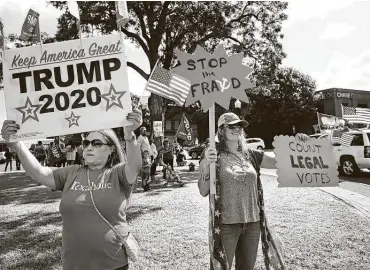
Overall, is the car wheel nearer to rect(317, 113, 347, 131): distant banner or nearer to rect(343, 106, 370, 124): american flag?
rect(343, 106, 370, 124): american flag

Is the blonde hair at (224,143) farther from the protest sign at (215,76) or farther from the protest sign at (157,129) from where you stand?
the protest sign at (157,129)

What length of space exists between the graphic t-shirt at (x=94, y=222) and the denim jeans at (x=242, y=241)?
981 millimetres

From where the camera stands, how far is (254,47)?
19281mm

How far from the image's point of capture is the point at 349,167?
14234mm

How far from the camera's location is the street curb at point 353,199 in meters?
7.68

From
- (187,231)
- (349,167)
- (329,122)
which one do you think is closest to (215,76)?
(329,122)

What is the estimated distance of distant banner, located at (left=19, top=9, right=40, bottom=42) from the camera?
300 centimetres

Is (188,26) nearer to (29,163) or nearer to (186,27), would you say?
(186,27)

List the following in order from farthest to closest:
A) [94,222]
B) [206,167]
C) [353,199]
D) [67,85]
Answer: [353,199], [206,167], [67,85], [94,222]

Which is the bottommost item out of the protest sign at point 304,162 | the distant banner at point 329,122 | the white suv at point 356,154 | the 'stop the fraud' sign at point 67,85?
the white suv at point 356,154

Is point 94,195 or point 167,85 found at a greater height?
point 167,85

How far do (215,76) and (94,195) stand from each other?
1713mm

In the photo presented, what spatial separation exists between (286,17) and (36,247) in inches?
664

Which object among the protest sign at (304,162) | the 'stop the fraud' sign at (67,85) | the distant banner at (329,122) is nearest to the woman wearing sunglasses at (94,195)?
the 'stop the fraud' sign at (67,85)
